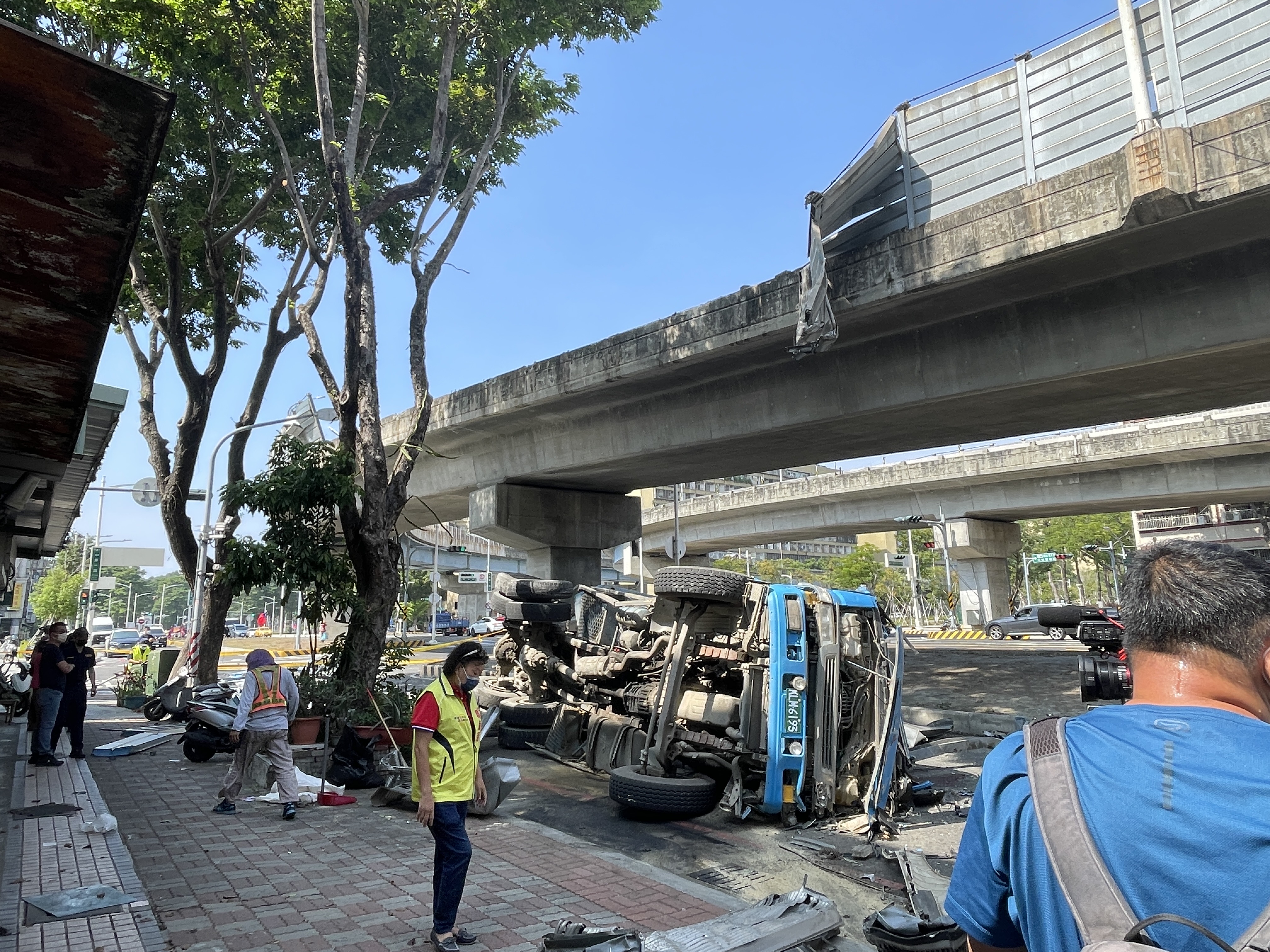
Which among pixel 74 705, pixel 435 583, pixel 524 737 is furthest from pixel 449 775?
pixel 435 583

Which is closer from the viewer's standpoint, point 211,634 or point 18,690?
point 18,690

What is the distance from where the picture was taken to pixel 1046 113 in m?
9.38

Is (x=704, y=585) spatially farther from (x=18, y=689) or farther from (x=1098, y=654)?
(x=18, y=689)

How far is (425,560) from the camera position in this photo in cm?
5866

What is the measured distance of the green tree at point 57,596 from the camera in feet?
198

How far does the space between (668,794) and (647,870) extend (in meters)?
1.30

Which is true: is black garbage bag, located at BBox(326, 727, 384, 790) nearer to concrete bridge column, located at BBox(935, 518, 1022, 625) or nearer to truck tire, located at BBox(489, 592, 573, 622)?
truck tire, located at BBox(489, 592, 573, 622)

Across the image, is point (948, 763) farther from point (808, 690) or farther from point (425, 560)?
point (425, 560)

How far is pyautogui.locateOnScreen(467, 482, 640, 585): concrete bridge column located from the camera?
678 inches

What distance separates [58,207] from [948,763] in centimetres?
982

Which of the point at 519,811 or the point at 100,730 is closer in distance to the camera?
the point at 519,811

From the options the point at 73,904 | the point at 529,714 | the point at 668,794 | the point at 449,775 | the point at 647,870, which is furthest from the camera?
the point at 529,714

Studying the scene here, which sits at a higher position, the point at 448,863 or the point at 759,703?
the point at 759,703

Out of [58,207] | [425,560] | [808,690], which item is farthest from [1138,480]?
[425,560]
